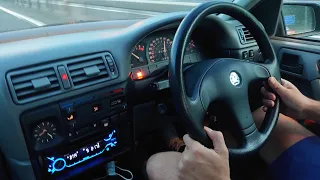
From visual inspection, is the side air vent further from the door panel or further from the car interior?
the door panel

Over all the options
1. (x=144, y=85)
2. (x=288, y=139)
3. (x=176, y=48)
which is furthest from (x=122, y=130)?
(x=288, y=139)

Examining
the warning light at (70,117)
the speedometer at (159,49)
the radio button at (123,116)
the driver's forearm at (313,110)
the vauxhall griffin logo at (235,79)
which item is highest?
the speedometer at (159,49)

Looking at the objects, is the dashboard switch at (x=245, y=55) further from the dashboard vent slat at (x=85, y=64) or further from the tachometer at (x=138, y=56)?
the dashboard vent slat at (x=85, y=64)

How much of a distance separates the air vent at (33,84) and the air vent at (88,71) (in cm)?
11

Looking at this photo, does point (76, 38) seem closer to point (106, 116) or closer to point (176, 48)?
point (106, 116)

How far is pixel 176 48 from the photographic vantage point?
1319mm

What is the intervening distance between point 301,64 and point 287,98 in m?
1.10

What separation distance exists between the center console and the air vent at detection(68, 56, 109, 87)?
0.23 ft

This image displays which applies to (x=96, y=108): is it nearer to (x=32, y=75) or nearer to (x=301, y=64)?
(x=32, y=75)

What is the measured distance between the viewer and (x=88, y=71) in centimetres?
169

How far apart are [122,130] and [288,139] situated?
916mm

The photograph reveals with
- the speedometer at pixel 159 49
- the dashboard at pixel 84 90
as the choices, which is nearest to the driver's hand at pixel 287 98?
the dashboard at pixel 84 90

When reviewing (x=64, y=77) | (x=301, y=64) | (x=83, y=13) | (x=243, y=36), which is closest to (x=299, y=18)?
(x=301, y=64)

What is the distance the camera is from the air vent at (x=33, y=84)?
1486mm
